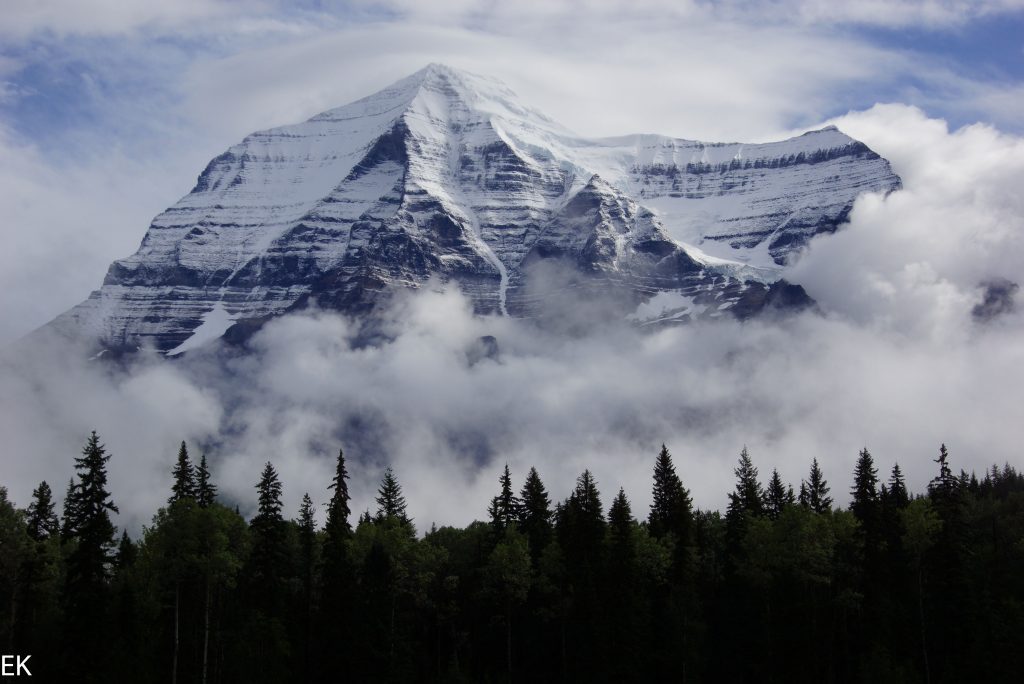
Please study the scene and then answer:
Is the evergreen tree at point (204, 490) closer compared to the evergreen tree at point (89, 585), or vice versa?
the evergreen tree at point (89, 585)

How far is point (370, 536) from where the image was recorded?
14212 centimetres

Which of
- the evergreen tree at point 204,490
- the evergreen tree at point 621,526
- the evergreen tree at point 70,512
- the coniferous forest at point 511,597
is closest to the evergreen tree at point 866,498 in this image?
the coniferous forest at point 511,597

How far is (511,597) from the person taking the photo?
134 m

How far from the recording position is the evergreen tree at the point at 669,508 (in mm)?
150337

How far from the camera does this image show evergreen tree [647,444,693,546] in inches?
5919

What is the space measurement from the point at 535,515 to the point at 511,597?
1859cm

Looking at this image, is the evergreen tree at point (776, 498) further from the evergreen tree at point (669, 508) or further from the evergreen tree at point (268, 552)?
the evergreen tree at point (268, 552)

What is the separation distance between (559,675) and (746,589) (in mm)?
16989

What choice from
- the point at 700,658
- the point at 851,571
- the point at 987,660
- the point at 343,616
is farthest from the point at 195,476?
the point at 987,660

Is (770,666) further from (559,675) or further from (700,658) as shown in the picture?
(559,675)

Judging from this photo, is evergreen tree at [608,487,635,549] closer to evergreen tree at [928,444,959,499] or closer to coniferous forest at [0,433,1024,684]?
coniferous forest at [0,433,1024,684]

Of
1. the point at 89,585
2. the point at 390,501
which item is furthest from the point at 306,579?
the point at 390,501

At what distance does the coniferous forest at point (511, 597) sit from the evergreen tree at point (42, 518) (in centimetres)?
30

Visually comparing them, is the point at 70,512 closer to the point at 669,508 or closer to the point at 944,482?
the point at 669,508
